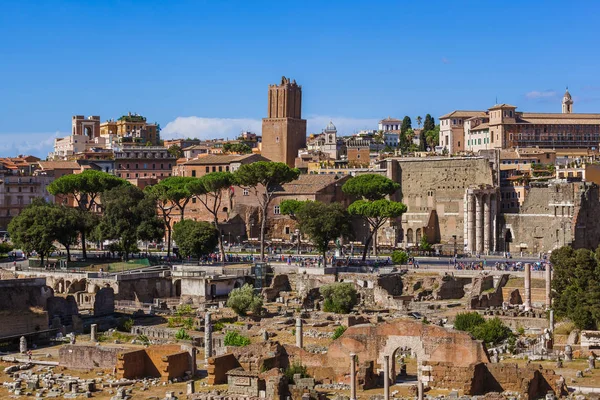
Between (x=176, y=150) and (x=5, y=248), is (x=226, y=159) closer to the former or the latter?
(x=5, y=248)

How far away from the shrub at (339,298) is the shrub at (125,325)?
11.2m

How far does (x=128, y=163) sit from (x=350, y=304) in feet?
193

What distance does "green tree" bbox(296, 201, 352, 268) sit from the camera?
70.5 m

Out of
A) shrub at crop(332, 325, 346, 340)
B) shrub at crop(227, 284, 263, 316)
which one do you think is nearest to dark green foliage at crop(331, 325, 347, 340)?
shrub at crop(332, 325, 346, 340)

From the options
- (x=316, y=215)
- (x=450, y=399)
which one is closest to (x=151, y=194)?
(x=316, y=215)

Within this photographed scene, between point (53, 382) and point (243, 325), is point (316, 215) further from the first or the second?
point (53, 382)

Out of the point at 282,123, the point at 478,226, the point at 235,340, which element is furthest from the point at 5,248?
the point at 282,123

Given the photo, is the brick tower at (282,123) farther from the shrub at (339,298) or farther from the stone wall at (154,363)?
the stone wall at (154,363)

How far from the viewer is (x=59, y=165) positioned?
114625 mm

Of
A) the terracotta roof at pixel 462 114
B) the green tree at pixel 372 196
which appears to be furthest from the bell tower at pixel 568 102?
the green tree at pixel 372 196

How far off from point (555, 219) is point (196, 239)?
2684 cm

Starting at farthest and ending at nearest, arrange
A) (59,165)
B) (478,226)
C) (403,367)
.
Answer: (59,165)
(478,226)
(403,367)

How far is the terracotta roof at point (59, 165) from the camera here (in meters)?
112

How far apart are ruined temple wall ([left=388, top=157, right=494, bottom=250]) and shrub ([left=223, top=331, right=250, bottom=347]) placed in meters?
42.3
